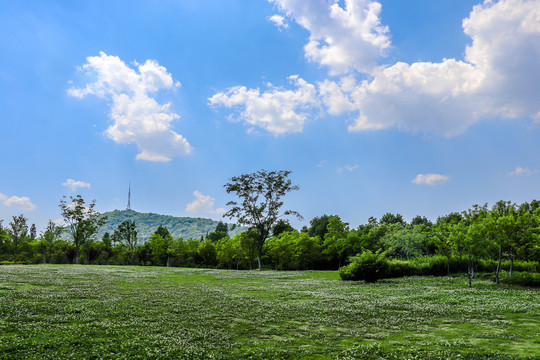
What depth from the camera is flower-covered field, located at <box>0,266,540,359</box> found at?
1064 centimetres

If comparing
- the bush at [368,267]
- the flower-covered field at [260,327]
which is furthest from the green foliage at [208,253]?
the flower-covered field at [260,327]

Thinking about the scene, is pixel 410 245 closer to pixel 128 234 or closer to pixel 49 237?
pixel 128 234

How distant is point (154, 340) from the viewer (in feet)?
38.4

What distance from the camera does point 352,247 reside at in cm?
7269

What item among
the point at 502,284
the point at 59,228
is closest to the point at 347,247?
the point at 502,284

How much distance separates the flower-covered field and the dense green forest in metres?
10.3

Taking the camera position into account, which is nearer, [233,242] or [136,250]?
[233,242]

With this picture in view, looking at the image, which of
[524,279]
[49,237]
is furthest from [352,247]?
[49,237]

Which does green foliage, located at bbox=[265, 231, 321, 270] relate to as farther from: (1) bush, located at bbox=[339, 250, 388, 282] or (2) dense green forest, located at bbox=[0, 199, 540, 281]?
(1) bush, located at bbox=[339, 250, 388, 282]

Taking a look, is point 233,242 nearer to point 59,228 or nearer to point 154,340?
point 59,228

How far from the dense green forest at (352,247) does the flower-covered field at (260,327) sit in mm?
10317

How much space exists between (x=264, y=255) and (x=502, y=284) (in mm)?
59979

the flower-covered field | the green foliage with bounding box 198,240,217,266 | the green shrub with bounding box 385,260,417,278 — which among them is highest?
the flower-covered field

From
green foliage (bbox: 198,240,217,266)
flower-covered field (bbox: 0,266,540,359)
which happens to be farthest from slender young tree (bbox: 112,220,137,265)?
flower-covered field (bbox: 0,266,540,359)
